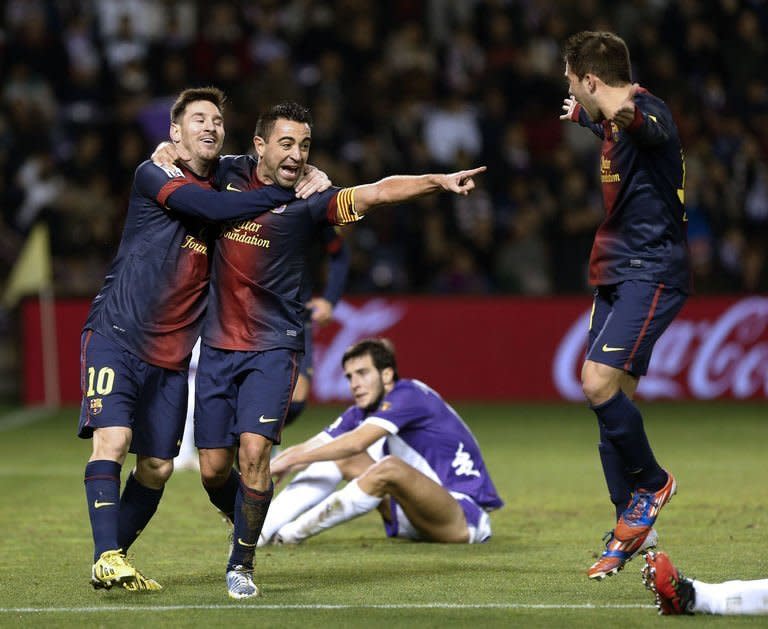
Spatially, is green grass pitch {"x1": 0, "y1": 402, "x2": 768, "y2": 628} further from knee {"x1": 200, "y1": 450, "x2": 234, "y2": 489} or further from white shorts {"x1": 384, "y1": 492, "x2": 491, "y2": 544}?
knee {"x1": 200, "y1": 450, "x2": 234, "y2": 489}

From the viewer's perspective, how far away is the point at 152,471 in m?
6.64

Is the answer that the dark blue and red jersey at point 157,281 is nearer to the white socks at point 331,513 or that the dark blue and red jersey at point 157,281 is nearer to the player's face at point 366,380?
the white socks at point 331,513

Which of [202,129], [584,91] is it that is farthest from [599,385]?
[202,129]

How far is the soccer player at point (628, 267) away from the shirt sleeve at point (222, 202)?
144cm

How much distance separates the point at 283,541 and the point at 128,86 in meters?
10.3

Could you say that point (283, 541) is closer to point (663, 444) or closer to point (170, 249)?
point (170, 249)

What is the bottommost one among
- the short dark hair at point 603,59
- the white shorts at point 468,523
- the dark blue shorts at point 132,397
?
the white shorts at point 468,523

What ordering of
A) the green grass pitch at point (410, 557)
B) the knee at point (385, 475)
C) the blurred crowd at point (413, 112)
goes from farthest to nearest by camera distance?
the blurred crowd at point (413, 112)
the knee at point (385, 475)
the green grass pitch at point (410, 557)

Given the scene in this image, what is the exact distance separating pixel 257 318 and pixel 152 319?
491mm

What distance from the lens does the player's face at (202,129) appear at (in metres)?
6.66

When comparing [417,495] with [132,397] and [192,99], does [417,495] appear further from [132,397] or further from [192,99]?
[192,99]

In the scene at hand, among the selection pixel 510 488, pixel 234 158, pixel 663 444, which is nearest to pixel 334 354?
pixel 663 444

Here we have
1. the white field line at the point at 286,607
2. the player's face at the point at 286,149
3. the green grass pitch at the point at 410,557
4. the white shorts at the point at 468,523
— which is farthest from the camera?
the white shorts at the point at 468,523

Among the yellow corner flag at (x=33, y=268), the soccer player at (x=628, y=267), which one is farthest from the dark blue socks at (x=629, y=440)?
the yellow corner flag at (x=33, y=268)
